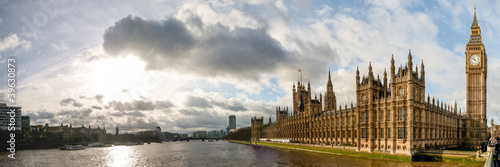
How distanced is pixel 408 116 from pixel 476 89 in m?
45.1

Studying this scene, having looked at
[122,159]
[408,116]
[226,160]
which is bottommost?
[122,159]

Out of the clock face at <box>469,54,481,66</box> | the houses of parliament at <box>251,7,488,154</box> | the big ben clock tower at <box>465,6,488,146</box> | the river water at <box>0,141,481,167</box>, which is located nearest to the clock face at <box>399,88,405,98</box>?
the houses of parliament at <box>251,7,488,154</box>

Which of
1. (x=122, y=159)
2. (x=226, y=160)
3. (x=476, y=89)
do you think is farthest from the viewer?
(x=122, y=159)

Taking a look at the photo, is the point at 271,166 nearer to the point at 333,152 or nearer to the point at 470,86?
the point at 333,152

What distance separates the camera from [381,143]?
84500mm

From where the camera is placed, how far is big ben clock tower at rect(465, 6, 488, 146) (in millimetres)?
102562

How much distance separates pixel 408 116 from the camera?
77125 millimetres

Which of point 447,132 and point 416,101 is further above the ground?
point 416,101

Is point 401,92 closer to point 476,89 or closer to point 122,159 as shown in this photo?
point 476,89

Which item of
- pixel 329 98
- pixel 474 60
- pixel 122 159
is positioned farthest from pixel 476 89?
pixel 122 159

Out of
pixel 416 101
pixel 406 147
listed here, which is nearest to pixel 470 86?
pixel 416 101

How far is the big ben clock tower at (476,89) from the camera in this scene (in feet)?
336

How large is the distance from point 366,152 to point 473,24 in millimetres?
63695

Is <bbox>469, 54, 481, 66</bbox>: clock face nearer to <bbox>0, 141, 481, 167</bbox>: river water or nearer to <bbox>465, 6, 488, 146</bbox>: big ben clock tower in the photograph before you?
<bbox>465, 6, 488, 146</bbox>: big ben clock tower
